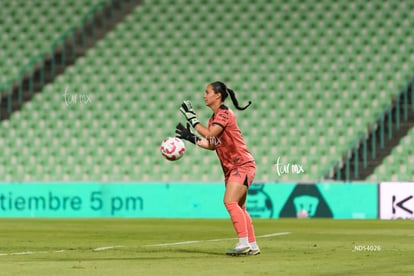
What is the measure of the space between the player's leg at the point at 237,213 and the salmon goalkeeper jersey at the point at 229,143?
11.4 inches

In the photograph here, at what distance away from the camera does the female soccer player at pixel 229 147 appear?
1189cm

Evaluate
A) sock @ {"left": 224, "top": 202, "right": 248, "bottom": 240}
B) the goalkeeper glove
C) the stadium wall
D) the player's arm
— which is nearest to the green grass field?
sock @ {"left": 224, "top": 202, "right": 248, "bottom": 240}

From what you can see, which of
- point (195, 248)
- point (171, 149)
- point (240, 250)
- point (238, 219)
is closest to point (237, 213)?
point (238, 219)

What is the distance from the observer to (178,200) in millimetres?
25625

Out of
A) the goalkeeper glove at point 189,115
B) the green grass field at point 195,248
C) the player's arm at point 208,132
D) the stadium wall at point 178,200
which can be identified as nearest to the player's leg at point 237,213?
the green grass field at point 195,248

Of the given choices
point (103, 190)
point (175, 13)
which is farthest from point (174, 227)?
point (175, 13)

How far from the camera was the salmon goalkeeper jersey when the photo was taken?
12047 millimetres

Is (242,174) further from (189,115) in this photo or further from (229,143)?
(189,115)

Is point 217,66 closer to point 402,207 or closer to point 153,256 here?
point 402,207

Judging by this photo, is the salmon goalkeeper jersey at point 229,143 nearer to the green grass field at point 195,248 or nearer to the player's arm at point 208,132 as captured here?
the player's arm at point 208,132

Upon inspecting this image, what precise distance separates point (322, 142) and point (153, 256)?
16867 mm

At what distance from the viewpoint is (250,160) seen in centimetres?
1227

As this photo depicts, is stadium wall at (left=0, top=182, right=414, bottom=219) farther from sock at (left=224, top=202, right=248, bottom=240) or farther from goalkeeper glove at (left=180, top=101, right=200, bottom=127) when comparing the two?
goalkeeper glove at (left=180, top=101, right=200, bottom=127)

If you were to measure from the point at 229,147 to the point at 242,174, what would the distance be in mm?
366
